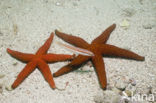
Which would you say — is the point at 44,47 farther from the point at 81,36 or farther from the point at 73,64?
the point at 81,36

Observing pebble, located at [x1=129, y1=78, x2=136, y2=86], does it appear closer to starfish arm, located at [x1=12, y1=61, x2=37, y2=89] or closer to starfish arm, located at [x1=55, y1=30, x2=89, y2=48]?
starfish arm, located at [x1=55, y1=30, x2=89, y2=48]

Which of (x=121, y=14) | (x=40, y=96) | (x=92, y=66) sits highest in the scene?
(x=121, y=14)

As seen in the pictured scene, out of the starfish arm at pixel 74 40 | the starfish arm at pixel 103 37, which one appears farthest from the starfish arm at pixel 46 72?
the starfish arm at pixel 103 37

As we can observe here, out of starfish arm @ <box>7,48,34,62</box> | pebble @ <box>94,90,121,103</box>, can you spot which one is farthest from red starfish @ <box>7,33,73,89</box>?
pebble @ <box>94,90,121,103</box>

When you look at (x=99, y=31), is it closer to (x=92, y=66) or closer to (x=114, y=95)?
(x=92, y=66)

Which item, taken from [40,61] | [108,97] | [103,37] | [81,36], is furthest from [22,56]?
[108,97]

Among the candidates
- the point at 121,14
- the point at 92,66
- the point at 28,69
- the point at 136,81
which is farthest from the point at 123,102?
the point at 121,14
